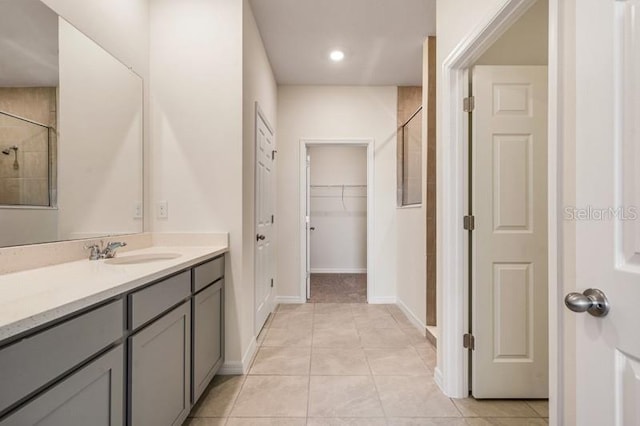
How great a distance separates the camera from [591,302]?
0.76 meters

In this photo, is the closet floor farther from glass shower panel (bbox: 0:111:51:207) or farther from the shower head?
the shower head

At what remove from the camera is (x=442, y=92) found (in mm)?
1905

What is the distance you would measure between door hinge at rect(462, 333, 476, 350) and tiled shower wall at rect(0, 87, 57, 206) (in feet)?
7.59

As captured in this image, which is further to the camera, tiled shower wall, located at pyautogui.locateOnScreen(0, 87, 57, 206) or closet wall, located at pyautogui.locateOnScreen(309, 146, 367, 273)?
closet wall, located at pyautogui.locateOnScreen(309, 146, 367, 273)

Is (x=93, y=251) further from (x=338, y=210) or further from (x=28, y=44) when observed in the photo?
(x=338, y=210)

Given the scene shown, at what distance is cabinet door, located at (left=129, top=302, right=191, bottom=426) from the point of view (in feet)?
3.72

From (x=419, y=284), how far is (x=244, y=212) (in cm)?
186

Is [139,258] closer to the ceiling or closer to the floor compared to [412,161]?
closer to the floor

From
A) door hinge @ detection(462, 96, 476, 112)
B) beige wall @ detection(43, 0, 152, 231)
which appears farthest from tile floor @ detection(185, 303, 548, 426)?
door hinge @ detection(462, 96, 476, 112)

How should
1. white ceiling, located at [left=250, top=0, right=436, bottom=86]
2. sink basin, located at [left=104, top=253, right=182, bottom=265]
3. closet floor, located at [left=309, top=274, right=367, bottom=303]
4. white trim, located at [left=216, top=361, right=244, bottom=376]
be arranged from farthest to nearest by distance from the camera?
closet floor, located at [left=309, top=274, right=367, bottom=303] → white ceiling, located at [left=250, top=0, right=436, bottom=86] → white trim, located at [left=216, top=361, right=244, bottom=376] → sink basin, located at [left=104, top=253, right=182, bottom=265]

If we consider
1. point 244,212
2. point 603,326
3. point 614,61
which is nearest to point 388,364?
point 244,212

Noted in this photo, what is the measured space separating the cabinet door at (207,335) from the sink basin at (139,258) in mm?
312

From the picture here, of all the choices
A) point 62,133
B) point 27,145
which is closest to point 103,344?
point 27,145

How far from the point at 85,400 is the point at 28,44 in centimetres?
148
